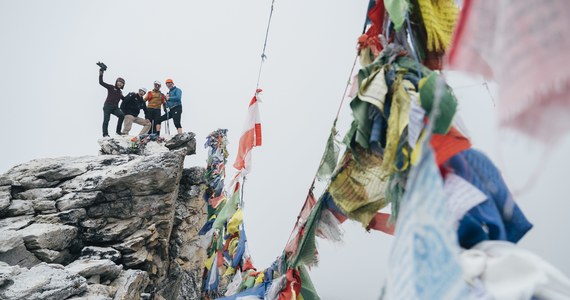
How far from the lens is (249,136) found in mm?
5195

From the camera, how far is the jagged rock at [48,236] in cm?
837

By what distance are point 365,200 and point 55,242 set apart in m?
9.48

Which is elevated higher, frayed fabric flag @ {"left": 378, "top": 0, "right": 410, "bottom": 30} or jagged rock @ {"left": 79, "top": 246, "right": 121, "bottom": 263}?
frayed fabric flag @ {"left": 378, "top": 0, "right": 410, "bottom": 30}

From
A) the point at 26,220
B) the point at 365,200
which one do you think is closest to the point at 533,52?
the point at 365,200

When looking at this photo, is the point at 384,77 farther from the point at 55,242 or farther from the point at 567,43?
the point at 55,242

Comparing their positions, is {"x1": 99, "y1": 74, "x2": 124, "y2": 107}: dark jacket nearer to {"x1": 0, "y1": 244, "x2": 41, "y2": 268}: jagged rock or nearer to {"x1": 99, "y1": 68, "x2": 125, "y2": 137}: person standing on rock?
{"x1": 99, "y1": 68, "x2": 125, "y2": 137}: person standing on rock

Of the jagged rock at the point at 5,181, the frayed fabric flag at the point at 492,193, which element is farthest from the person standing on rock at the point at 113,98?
the frayed fabric flag at the point at 492,193

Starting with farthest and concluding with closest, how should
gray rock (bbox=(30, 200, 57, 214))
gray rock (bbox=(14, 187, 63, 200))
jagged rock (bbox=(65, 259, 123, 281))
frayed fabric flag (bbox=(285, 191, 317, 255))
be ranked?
1. gray rock (bbox=(14, 187, 63, 200))
2. gray rock (bbox=(30, 200, 57, 214))
3. jagged rock (bbox=(65, 259, 123, 281))
4. frayed fabric flag (bbox=(285, 191, 317, 255))

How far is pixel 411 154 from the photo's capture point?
157 cm

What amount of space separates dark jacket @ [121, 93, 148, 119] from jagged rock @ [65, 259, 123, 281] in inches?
219

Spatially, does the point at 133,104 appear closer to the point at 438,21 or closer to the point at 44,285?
the point at 44,285

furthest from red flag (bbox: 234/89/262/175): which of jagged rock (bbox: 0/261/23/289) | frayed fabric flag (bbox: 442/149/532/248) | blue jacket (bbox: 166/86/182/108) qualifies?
blue jacket (bbox: 166/86/182/108)

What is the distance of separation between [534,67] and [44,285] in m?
7.92

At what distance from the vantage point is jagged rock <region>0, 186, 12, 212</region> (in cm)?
947
